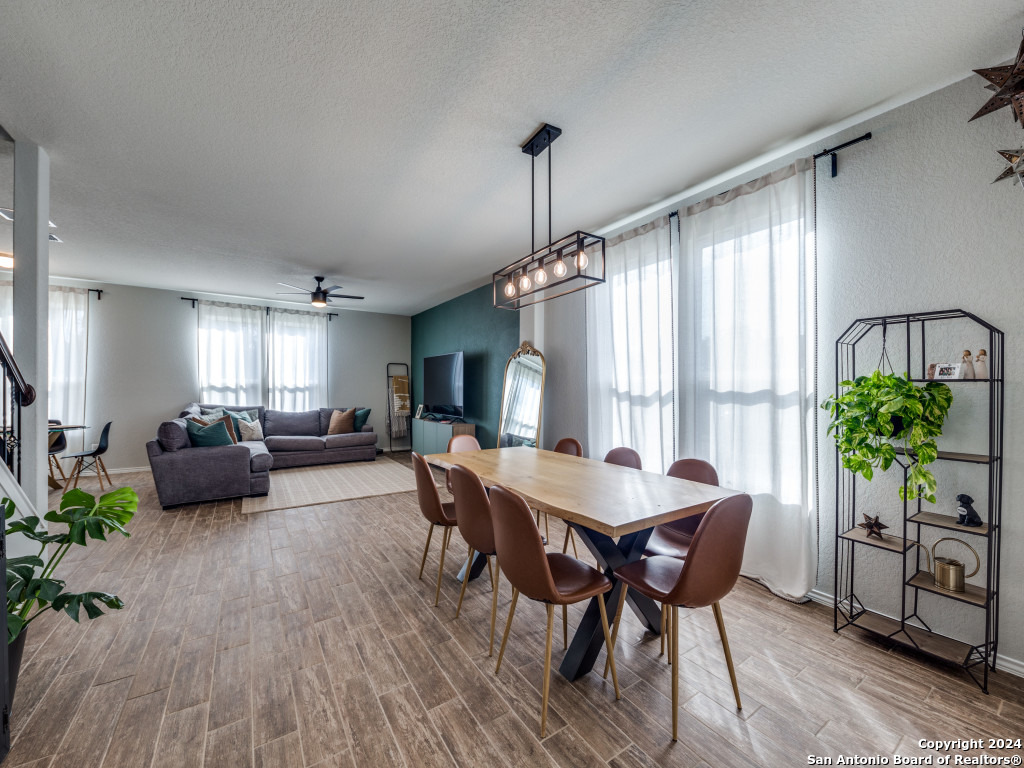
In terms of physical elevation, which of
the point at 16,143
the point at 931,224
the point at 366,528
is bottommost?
the point at 366,528

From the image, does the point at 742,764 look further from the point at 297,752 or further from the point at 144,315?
the point at 144,315

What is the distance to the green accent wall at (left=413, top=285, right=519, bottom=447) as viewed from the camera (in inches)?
211

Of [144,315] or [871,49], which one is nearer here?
[871,49]

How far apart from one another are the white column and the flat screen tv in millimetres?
4100

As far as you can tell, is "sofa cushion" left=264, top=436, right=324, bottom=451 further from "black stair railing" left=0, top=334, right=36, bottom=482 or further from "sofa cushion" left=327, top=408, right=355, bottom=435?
"black stair railing" left=0, top=334, right=36, bottom=482

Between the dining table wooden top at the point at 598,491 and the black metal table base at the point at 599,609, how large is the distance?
16 cm

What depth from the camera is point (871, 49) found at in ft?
5.74

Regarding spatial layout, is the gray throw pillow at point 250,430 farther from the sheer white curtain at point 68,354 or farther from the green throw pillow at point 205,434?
the sheer white curtain at point 68,354

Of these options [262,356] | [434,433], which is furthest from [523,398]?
[262,356]

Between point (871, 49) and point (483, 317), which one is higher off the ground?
point (871, 49)

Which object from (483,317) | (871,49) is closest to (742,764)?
(871,49)

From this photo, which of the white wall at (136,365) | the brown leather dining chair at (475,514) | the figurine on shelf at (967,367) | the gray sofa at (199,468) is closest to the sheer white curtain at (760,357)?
the figurine on shelf at (967,367)

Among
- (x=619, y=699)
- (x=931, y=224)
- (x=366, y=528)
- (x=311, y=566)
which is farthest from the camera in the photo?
(x=366, y=528)

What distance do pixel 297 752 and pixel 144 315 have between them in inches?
272
